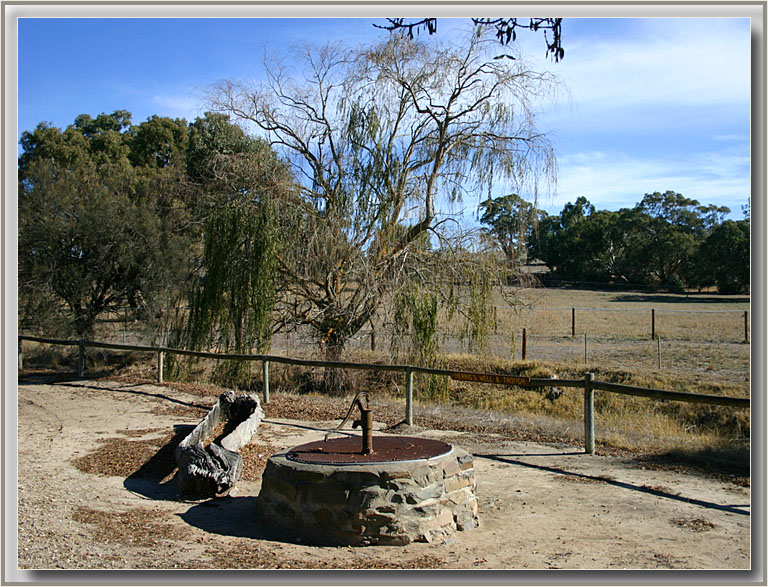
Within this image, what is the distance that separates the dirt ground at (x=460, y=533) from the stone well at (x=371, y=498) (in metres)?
0.14

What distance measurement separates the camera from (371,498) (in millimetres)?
5918

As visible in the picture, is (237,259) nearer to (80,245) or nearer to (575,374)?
(80,245)

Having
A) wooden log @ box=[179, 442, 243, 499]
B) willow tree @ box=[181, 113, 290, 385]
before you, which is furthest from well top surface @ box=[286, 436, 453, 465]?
willow tree @ box=[181, 113, 290, 385]

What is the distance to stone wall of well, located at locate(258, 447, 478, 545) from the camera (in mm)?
5898

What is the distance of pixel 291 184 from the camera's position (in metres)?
16.6

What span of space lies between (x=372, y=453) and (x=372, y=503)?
2.56ft

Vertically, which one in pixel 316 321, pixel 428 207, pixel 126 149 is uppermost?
pixel 126 149

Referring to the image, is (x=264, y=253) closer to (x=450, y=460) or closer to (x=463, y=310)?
(x=463, y=310)

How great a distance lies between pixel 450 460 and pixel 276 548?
1.72 metres

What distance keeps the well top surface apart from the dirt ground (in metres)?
0.74

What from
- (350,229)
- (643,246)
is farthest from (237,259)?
(643,246)

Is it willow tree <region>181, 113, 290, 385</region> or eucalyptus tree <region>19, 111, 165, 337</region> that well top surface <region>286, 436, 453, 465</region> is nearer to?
willow tree <region>181, 113, 290, 385</region>

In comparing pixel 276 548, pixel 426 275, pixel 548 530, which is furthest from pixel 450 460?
pixel 426 275

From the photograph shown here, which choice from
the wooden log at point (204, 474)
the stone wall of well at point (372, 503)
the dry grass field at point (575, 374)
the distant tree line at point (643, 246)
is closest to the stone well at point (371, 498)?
the stone wall of well at point (372, 503)
